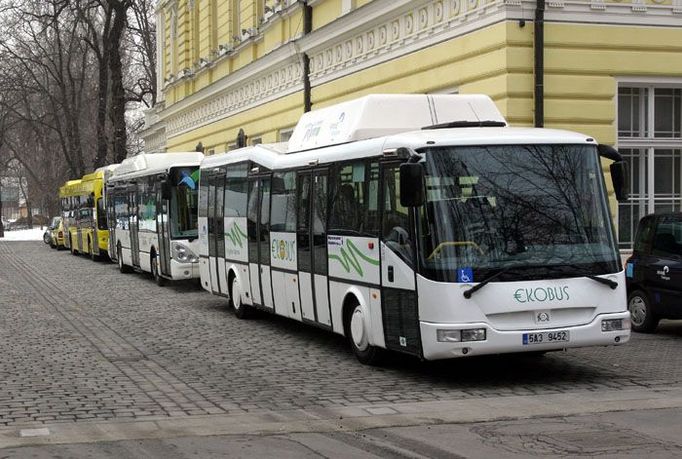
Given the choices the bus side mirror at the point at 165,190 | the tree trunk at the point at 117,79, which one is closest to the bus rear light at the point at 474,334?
the bus side mirror at the point at 165,190

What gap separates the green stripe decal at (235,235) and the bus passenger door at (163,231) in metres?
6.42

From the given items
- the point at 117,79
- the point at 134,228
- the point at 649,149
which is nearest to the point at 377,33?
the point at 649,149

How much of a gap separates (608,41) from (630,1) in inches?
30.5

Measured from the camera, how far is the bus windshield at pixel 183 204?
23.8m

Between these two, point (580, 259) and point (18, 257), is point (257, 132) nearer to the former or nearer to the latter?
point (18, 257)

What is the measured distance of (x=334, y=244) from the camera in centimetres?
1327

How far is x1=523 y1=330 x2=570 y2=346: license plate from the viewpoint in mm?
10906

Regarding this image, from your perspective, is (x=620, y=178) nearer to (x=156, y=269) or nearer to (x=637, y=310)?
(x=637, y=310)

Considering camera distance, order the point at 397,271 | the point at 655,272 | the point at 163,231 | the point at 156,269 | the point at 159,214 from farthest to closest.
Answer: the point at 156,269
the point at 159,214
the point at 163,231
the point at 655,272
the point at 397,271

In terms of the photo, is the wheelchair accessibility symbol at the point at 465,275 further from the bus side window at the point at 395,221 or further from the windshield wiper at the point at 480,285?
the bus side window at the point at 395,221

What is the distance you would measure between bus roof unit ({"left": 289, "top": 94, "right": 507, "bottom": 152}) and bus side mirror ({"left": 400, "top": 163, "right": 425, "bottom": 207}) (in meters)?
2.27

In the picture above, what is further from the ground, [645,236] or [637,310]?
[645,236]

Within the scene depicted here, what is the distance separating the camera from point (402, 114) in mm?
13438

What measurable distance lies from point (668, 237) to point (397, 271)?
5.22 m
